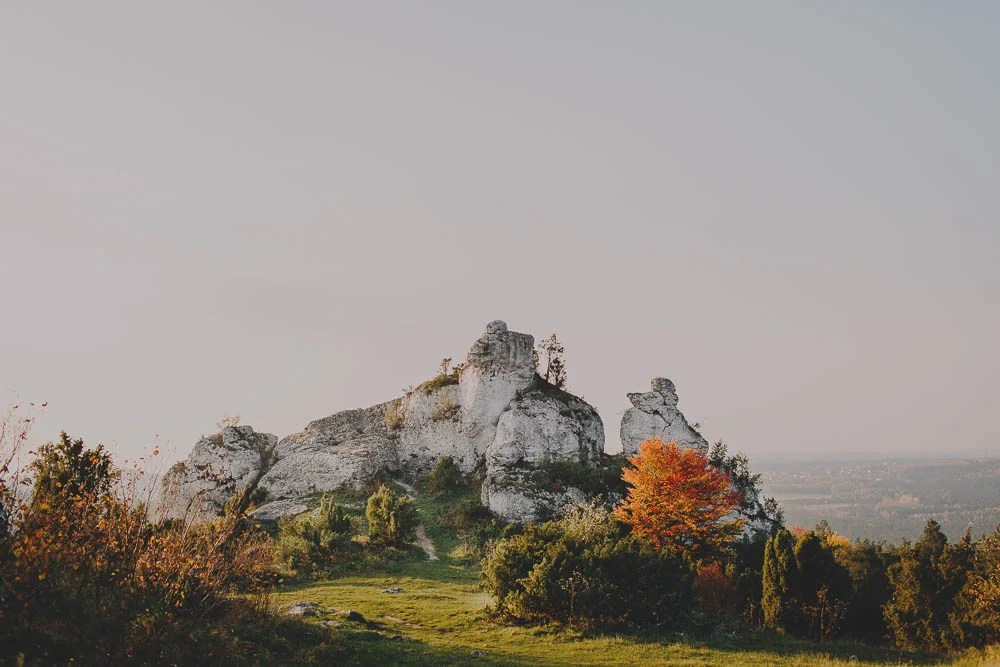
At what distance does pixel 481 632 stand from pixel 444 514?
19.9 meters

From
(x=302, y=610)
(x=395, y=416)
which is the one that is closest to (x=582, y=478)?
(x=395, y=416)

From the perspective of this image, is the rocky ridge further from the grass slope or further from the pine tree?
the pine tree

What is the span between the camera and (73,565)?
364 inches

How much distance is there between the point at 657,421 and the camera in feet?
139

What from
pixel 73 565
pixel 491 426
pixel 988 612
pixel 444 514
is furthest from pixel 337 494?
pixel 988 612

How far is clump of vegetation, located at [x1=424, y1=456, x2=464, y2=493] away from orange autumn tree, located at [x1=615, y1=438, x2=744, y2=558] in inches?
675

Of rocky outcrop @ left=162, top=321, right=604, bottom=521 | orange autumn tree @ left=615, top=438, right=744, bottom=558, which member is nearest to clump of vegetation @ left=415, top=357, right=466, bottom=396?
rocky outcrop @ left=162, top=321, right=604, bottom=521

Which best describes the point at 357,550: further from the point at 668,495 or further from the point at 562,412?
the point at 562,412

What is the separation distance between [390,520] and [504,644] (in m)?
15.2

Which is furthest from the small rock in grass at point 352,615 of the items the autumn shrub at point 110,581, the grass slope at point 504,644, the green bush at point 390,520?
the green bush at point 390,520

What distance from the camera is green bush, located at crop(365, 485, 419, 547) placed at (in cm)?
2712

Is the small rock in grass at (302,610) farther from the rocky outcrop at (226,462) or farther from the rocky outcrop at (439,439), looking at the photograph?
the rocky outcrop at (226,462)

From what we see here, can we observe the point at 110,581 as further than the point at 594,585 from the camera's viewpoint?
No

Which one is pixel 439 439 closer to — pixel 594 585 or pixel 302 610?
pixel 302 610
